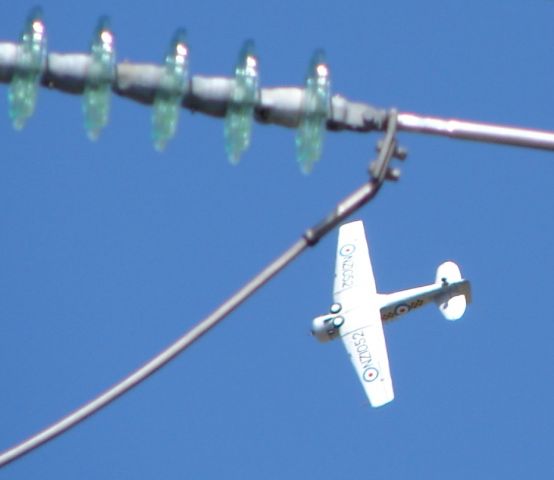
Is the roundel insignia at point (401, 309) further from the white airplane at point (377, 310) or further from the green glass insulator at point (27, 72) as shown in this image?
the green glass insulator at point (27, 72)

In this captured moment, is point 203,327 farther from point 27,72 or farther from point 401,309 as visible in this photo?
point 401,309

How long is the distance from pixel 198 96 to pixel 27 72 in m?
0.82

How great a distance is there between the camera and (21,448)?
8828mm

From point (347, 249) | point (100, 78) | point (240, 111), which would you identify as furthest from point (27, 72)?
point (347, 249)

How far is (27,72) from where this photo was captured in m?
9.16

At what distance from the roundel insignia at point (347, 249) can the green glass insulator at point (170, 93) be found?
48.5 meters

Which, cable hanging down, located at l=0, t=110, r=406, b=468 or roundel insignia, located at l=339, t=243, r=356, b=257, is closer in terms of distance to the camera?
cable hanging down, located at l=0, t=110, r=406, b=468

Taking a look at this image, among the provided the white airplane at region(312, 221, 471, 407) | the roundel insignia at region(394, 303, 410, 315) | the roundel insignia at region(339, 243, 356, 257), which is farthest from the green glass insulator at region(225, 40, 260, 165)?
the roundel insignia at region(339, 243, 356, 257)

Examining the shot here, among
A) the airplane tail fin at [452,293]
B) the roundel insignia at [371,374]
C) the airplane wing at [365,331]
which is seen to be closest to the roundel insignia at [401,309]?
the airplane wing at [365,331]

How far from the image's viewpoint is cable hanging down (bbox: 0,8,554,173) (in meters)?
9.12

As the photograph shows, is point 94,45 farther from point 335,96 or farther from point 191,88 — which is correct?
point 335,96

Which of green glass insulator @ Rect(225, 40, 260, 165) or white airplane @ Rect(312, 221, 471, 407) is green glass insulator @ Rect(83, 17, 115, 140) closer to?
green glass insulator @ Rect(225, 40, 260, 165)

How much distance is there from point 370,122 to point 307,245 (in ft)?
2.23

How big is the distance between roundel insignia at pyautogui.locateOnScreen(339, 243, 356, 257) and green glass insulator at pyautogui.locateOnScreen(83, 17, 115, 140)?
4864cm
